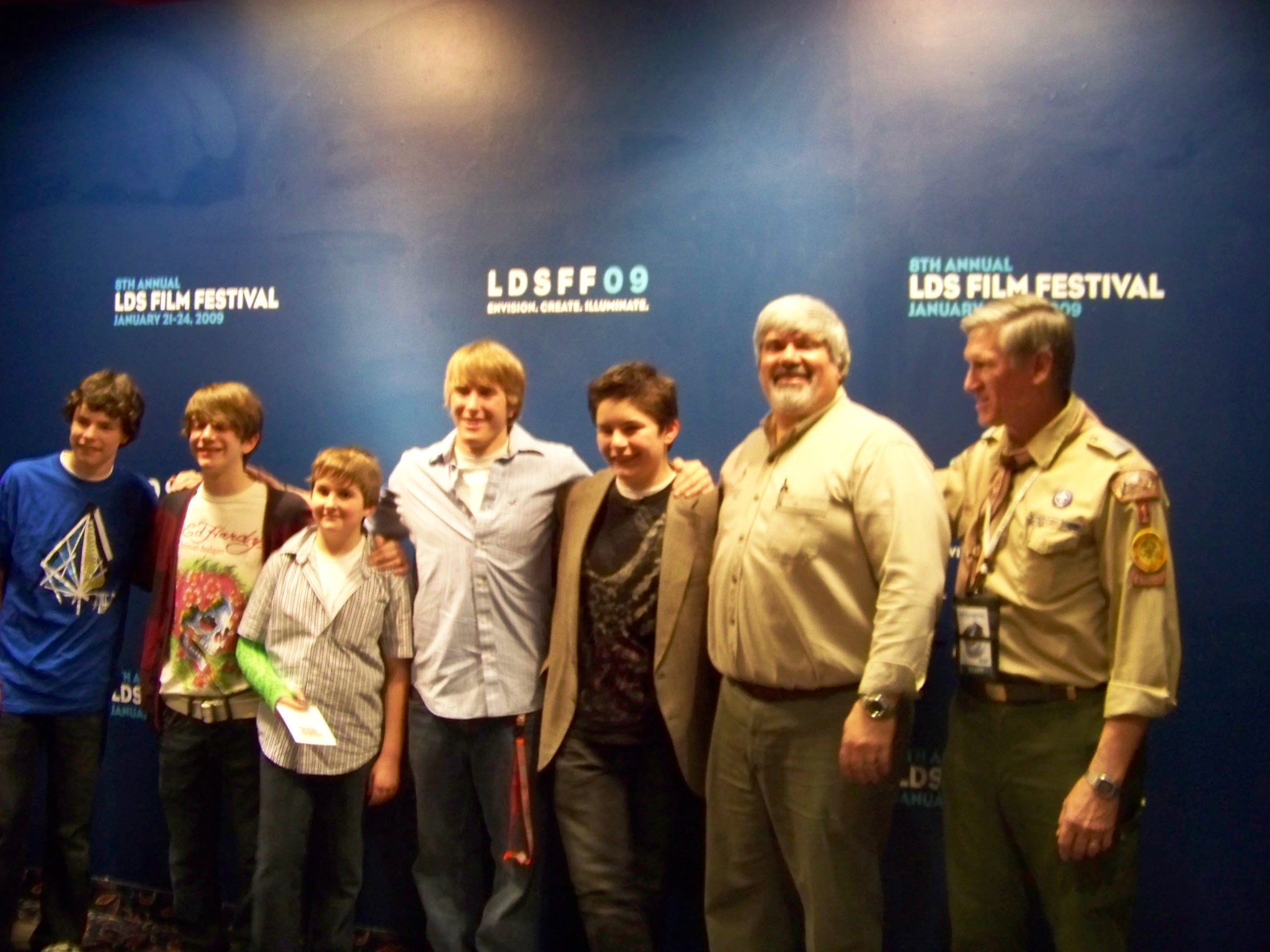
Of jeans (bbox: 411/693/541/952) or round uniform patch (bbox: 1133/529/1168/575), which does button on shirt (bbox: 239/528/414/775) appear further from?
round uniform patch (bbox: 1133/529/1168/575)

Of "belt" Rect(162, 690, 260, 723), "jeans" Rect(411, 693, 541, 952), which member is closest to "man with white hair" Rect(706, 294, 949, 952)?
"jeans" Rect(411, 693, 541, 952)

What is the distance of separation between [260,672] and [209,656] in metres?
0.23

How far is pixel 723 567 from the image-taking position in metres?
2.18

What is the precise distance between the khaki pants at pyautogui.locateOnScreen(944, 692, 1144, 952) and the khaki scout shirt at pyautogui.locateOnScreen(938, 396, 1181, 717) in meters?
0.11

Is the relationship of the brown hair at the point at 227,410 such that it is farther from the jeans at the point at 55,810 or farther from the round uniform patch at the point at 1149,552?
the round uniform patch at the point at 1149,552

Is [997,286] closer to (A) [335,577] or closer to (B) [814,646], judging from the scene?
(B) [814,646]

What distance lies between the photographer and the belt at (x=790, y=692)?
2.09m

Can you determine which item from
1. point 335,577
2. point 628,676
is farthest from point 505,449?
point 628,676

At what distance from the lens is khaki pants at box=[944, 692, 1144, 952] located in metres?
1.94

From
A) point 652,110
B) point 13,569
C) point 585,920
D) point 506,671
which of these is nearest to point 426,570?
point 506,671

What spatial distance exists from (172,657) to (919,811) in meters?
2.02

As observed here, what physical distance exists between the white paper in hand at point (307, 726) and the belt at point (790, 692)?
3.42 feet

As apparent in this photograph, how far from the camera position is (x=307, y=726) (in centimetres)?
243

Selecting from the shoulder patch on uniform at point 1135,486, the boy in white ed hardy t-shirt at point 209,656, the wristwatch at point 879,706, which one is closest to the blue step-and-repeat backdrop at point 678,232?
the boy in white ed hardy t-shirt at point 209,656
